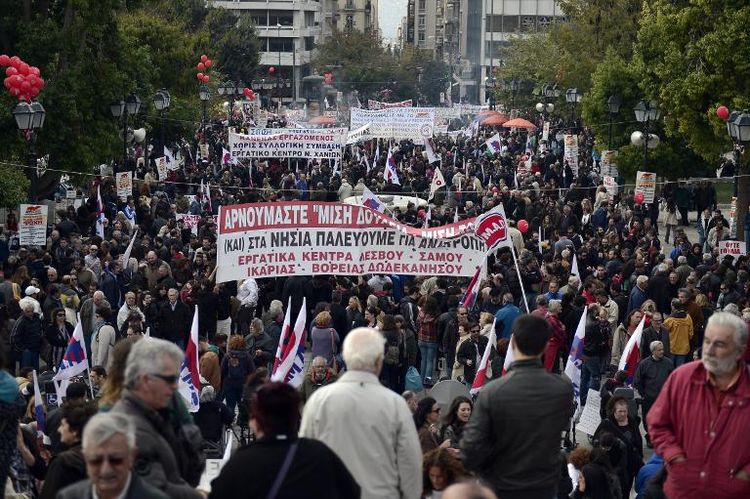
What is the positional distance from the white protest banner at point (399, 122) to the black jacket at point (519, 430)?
1787 inches

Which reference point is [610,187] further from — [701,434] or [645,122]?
[701,434]

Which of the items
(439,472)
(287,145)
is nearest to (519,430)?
(439,472)

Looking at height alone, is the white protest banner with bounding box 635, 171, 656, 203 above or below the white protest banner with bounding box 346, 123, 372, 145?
above

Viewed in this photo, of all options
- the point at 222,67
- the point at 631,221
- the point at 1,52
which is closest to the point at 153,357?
the point at 631,221

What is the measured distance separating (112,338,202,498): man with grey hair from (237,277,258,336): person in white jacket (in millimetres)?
12921

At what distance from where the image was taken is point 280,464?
5.95 meters

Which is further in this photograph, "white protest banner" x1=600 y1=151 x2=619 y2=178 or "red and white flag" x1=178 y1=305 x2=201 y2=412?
"white protest banner" x1=600 y1=151 x2=619 y2=178

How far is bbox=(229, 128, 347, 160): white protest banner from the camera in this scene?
4209 cm

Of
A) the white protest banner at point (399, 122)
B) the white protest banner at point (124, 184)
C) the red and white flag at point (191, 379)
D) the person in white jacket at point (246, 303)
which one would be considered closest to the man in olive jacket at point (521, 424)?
the red and white flag at point (191, 379)

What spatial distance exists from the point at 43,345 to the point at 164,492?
40.4ft

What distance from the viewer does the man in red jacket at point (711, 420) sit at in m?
6.72

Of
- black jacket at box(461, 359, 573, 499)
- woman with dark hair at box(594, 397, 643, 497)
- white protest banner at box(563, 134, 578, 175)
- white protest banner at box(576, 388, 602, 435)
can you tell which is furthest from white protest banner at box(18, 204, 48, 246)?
white protest banner at box(563, 134, 578, 175)

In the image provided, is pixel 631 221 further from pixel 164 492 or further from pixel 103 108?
pixel 164 492

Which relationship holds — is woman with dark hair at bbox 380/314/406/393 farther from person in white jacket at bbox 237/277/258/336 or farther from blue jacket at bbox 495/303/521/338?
person in white jacket at bbox 237/277/258/336
